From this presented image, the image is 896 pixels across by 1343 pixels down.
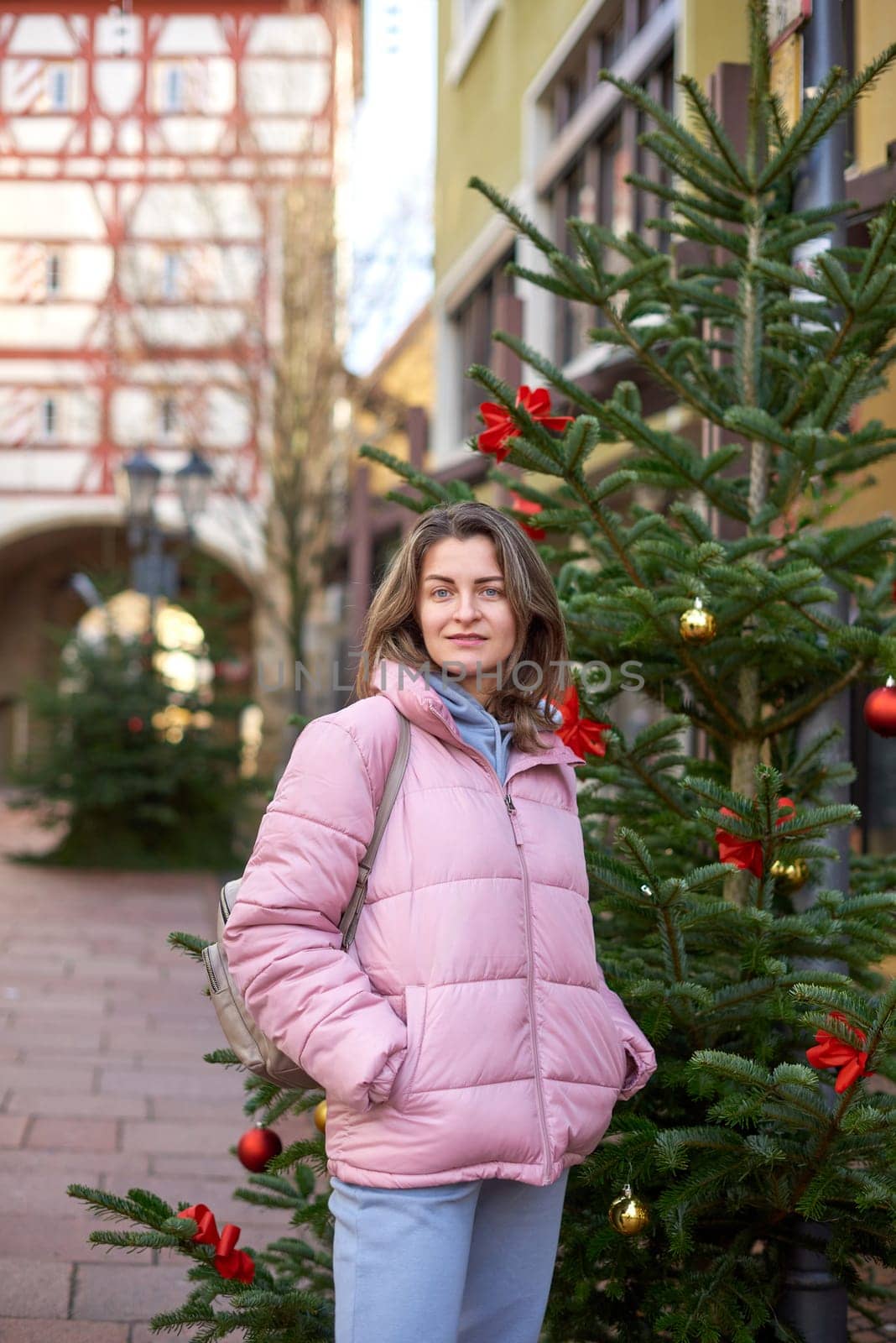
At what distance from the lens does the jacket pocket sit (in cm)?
211

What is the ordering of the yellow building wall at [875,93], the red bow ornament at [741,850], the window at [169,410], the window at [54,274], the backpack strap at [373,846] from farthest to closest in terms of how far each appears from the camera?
the window at [54,274] → the window at [169,410] → the yellow building wall at [875,93] → the red bow ornament at [741,850] → the backpack strap at [373,846]

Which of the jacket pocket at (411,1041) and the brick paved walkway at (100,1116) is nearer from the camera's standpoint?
the jacket pocket at (411,1041)

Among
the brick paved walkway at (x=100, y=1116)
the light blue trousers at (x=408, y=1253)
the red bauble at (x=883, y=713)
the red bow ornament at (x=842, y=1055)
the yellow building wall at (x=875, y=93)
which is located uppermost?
the yellow building wall at (x=875, y=93)

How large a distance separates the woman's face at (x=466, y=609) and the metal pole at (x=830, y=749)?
2.90ft

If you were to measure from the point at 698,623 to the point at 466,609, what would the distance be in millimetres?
698

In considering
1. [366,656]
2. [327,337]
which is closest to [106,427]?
[327,337]

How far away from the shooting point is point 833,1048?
8.13 ft

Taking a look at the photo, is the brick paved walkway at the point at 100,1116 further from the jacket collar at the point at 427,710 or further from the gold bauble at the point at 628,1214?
the jacket collar at the point at 427,710

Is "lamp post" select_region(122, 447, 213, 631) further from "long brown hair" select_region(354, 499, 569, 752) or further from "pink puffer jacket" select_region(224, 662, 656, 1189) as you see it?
"pink puffer jacket" select_region(224, 662, 656, 1189)

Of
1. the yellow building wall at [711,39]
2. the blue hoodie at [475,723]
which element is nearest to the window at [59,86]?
the yellow building wall at [711,39]

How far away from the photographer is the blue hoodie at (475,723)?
2406mm

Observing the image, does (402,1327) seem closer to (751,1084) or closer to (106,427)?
(751,1084)

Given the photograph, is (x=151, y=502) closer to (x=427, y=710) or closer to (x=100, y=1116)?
(x=100, y=1116)

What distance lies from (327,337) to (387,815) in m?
17.8
